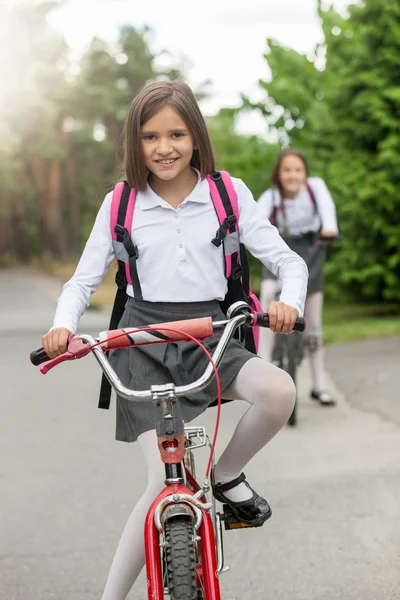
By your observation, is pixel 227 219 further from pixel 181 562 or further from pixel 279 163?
pixel 279 163

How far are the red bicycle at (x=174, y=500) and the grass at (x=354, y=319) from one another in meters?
6.15

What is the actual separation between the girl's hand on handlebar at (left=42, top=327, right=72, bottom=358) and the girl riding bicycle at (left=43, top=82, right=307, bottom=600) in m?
0.12

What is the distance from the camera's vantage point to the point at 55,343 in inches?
115

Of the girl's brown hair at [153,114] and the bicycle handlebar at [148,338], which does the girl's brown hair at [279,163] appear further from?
the bicycle handlebar at [148,338]

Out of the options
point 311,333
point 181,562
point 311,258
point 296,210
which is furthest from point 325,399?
point 181,562

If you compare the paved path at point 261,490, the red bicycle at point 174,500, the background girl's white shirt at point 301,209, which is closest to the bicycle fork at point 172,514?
the red bicycle at point 174,500

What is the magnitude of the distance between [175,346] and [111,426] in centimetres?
434

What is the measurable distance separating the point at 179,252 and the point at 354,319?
13465 mm

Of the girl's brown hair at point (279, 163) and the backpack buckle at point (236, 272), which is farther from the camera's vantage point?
the girl's brown hair at point (279, 163)

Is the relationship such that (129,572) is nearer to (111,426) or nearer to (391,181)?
(111,426)

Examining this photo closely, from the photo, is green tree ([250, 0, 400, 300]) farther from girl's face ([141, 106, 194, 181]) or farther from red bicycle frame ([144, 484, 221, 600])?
red bicycle frame ([144, 484, 221, 600])

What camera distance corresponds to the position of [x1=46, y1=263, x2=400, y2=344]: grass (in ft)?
42.4

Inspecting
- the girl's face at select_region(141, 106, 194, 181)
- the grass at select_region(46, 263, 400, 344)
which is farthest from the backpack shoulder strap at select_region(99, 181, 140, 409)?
the grass at select_region(46, 263, 400, 344)

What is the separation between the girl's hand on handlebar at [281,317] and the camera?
116 inches
